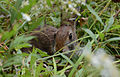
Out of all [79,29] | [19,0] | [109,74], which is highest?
[19,0]

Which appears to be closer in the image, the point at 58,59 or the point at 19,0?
the point at 19,0

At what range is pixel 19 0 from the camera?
63 cm

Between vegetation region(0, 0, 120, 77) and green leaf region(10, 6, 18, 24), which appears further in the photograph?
green leaf region(10, 6, 18, 24)

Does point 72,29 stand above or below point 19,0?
below

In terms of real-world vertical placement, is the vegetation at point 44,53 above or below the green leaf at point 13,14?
below

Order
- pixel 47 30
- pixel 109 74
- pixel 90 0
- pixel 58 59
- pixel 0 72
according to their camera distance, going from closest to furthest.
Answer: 1. pixel 109 74
2. pixel 0 72
3. pixel 58 59
4. pixel 47 30
5. pixel 90 0

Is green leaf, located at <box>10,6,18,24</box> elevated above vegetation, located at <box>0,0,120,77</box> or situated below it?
above

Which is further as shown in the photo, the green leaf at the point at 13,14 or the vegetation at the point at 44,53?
the green leaf at the point at 13,14

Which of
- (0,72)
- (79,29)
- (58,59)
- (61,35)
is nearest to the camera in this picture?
(0,72)

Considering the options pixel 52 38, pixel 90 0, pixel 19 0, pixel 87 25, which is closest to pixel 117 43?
pixel 87 25

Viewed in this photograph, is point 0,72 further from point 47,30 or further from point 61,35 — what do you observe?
point 47,30

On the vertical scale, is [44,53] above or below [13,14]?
below

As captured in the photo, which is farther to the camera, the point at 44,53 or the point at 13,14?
the point at 44,53

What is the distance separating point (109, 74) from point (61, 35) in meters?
1.30
